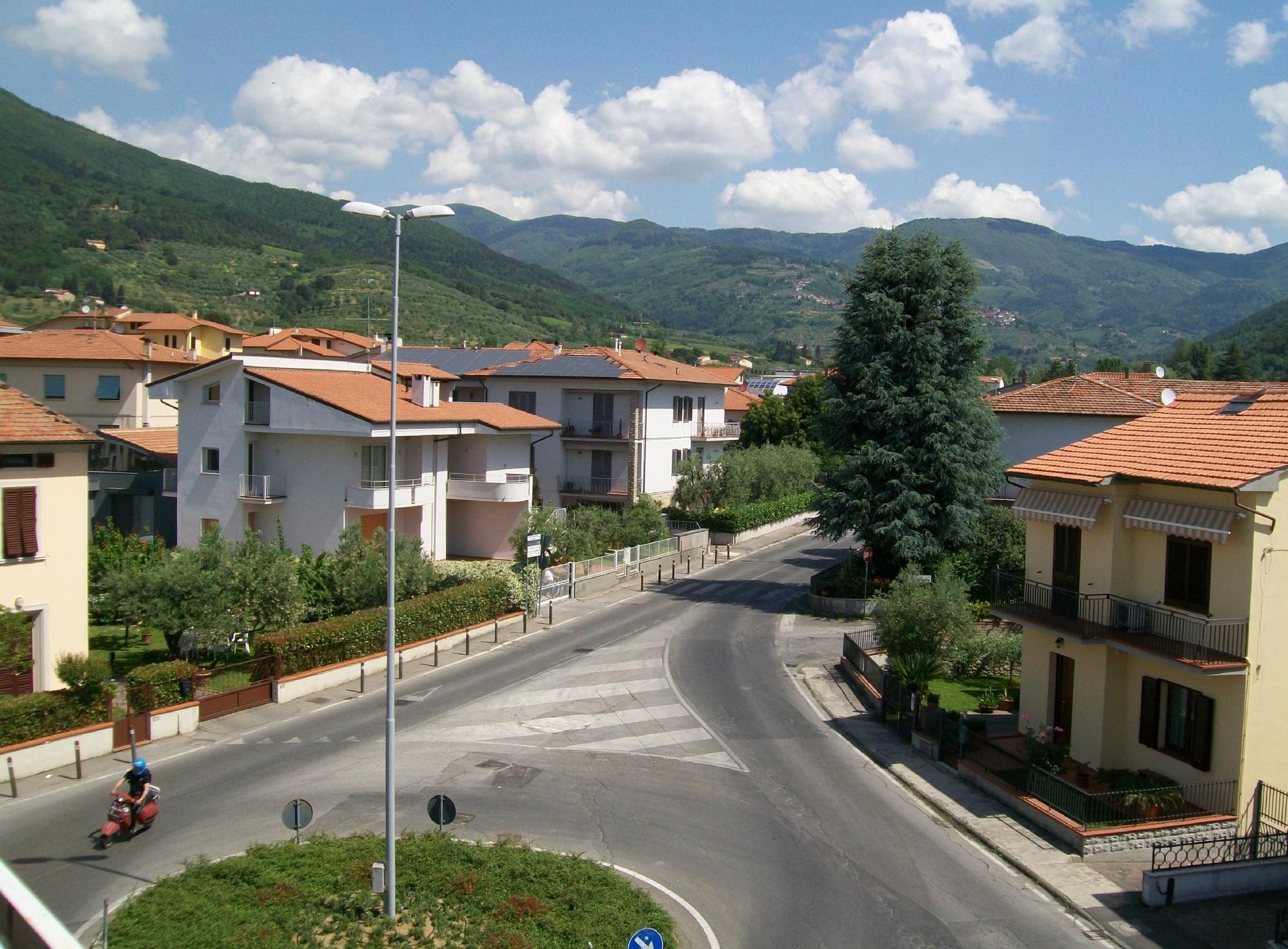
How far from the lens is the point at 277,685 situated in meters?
24.5

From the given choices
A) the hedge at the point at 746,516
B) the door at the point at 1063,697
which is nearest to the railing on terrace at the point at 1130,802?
the door at the point at 1063,697

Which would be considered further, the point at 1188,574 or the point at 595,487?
the point at 595,487

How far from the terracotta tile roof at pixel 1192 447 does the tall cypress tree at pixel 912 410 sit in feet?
48.4

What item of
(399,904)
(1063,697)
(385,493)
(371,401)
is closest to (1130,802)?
(1063,697)

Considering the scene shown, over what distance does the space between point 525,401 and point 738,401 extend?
1338 inches

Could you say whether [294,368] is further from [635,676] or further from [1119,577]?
[1119,577]

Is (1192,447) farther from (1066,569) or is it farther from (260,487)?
(260,487)

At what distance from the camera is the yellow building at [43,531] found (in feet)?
73.9

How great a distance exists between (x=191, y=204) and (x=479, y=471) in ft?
519

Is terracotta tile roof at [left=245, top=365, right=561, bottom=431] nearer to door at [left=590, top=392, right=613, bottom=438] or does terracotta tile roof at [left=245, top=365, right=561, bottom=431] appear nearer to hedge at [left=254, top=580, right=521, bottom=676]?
hedge at [left=254, top=580, right=521, bottom=676]

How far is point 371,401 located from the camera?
39.2m

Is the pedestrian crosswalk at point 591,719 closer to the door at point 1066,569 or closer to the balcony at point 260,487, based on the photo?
the door at point 1066,569

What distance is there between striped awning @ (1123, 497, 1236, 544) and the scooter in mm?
18406

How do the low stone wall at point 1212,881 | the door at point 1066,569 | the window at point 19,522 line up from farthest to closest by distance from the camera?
the window at point 19,522, the door at point 1066,569, the low stone wall at point 1212,881
